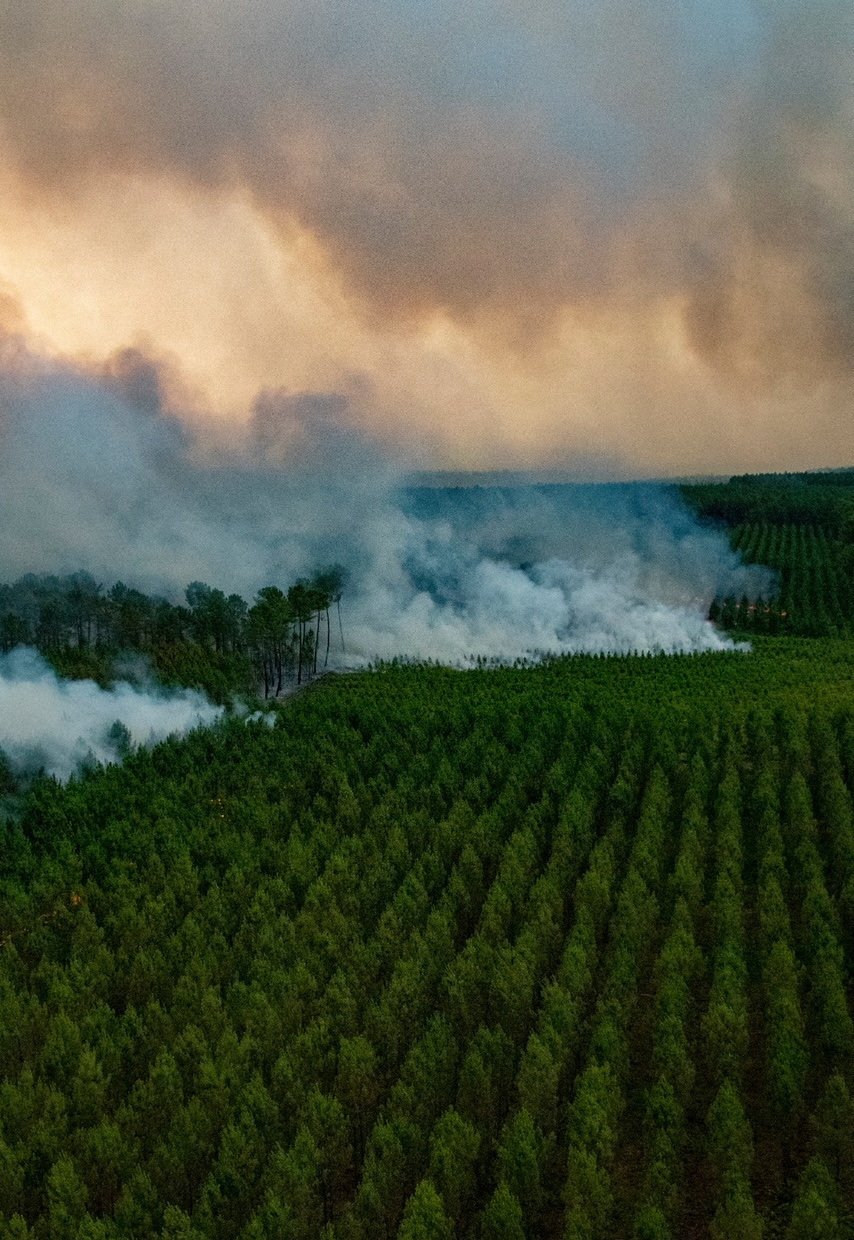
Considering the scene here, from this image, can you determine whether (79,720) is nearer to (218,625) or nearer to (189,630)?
(218,625)

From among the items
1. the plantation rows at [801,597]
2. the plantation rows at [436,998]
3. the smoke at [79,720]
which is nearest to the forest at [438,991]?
the plantation rows at [436,998]

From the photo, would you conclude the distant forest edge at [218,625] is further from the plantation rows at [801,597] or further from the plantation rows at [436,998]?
the plantation rows at [436,998]

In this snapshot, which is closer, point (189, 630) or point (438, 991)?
point (438, 991)

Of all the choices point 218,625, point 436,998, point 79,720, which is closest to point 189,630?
point 218,625

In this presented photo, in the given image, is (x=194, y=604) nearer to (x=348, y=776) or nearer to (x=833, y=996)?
(x=348, y=776)

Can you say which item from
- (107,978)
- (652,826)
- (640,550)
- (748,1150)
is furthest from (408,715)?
(640,550)

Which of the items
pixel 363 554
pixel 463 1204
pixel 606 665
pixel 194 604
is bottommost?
pixel 463 1204
